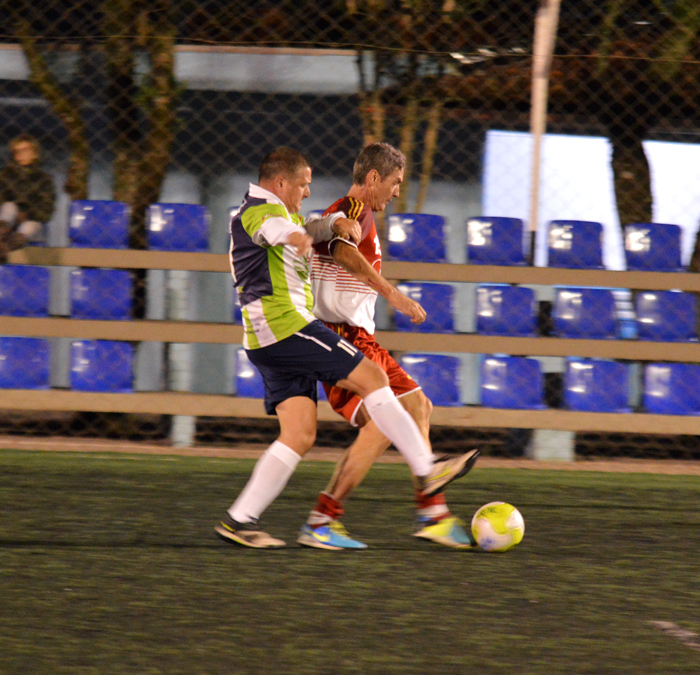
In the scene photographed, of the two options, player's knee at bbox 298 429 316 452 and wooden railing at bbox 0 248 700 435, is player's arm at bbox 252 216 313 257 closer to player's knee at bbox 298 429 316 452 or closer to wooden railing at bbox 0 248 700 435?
player's knee at bbox 298 429 316 452

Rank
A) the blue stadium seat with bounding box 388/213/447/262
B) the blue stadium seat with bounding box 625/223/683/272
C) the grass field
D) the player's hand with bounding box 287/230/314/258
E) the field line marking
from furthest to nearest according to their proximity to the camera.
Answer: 1. the blue stadium seat with bounding box 625/223/683/272
2. the blue stadium seat with bounding box 388/213/447/262
3. the player's hand with bounding box 287/230/314/258
4. the field line marking
5. the grass field

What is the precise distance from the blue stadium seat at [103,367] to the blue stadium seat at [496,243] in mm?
2469

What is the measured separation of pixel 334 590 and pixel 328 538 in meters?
0.55

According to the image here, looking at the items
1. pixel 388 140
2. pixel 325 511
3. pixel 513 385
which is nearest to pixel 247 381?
Answer: pixel 513 385

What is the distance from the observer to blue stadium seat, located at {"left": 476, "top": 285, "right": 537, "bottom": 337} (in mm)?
6500

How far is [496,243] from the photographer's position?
6.64m

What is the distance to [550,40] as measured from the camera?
6664 mm

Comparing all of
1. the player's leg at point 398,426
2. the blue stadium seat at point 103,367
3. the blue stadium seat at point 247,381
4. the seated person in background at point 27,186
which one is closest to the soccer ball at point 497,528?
the player's leg at point 398,426

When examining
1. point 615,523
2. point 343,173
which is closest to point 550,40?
point 343,173

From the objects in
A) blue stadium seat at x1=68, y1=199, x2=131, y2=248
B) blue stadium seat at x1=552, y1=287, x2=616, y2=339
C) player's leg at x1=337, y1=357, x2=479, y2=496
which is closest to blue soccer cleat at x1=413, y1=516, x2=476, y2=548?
player's leg at x1=337, y1=357, x2=479, y2=496

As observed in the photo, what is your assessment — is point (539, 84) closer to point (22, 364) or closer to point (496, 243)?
point (496, 243)

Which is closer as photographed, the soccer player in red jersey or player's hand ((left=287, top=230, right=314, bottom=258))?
player's hand ((left=287, top=230, right=314, bottom=258))

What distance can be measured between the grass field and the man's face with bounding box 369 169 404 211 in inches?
55.7

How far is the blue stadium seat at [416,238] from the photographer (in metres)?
6.59
